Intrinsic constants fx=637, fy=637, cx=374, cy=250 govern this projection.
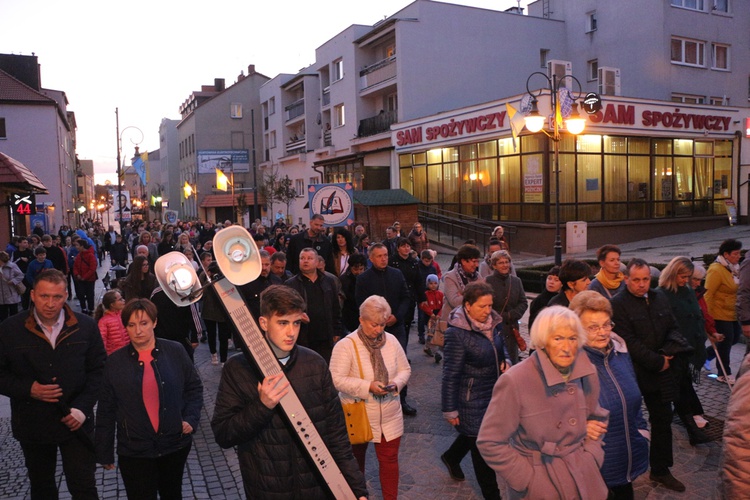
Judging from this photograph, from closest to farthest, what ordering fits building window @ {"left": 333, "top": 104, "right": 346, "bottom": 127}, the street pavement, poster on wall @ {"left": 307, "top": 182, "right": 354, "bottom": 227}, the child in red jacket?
the street pavement → the child in red jacket → poster on wall @ {"left": 307, "top": 182, "right": 354, "bottom": 227} → building window @ {"left": 333, "top": 104, "right": 346, "bottom": 127}

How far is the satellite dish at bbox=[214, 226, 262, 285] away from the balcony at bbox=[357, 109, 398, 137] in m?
30.9

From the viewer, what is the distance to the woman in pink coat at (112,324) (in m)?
6.42

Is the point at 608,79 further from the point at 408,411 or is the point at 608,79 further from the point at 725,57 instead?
the point at 408,411

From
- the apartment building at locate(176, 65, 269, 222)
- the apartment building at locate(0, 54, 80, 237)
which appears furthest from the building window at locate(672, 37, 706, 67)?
the apartment building at locate(176, 65, 269, 222)

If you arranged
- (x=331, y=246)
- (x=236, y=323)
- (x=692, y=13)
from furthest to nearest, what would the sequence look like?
(x=692, y=13)
(x=331, y=246)
(x=236, y=323)

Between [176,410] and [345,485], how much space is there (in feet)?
5.33

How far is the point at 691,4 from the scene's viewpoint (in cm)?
3072

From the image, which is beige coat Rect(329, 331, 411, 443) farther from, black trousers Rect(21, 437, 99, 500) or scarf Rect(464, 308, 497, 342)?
black trousers Rect(21, 437, 99, 500)

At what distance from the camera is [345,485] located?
→ 9.41 feet

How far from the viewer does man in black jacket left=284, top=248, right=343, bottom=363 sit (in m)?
6.83

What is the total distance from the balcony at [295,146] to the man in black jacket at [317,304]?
1512 inches

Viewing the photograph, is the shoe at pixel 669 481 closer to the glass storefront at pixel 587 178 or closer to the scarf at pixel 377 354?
the scarf at pixel 377 354

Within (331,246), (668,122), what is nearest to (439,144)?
(668,122)

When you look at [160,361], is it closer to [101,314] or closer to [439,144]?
[101,314]
